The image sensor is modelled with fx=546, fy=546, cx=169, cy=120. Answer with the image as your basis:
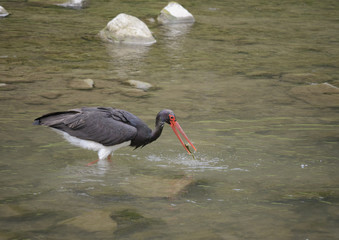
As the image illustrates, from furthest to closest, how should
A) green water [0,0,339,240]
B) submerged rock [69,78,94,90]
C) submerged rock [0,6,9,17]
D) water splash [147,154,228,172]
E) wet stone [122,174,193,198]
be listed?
submerged rock [0,6,9,17] → submerged rock [69,78,94,90] → water splash [147,154,228,172] → wet stone [122,174,193,198] → green water [0,0,339,240]

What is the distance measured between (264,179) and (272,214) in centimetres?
91

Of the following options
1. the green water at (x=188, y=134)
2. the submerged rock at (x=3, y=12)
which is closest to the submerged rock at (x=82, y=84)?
the green water at (x=188, y=134)

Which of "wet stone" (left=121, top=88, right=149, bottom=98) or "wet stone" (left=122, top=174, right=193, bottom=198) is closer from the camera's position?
"wet stone" (left=122, top=174, right=193, bottom=198)

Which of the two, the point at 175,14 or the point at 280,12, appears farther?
the point at 280,12

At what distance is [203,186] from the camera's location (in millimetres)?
5387

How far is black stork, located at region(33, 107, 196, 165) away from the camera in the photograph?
604 cm

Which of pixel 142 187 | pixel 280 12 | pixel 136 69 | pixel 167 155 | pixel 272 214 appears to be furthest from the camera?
pixel 280 12

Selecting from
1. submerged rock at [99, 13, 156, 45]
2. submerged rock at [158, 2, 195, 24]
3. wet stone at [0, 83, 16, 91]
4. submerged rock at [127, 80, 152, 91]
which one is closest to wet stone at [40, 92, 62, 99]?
wet stone at [0, 83, 16, 91]

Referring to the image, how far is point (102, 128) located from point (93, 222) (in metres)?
1.79

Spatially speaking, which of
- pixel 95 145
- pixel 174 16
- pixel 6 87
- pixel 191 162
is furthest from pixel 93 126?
pixel 174 16

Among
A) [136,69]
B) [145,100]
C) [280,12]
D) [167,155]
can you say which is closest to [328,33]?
[280,12]

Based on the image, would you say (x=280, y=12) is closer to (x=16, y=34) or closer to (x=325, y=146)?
(x=16, y=34)

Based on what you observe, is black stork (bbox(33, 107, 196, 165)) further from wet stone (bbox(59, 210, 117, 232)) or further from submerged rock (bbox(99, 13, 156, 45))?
submerged rock (bbox(99, 13, 156, 45))

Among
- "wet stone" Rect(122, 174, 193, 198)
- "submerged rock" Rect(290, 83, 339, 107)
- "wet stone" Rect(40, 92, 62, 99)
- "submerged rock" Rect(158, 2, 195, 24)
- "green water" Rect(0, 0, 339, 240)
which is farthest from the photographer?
"submerged rock" Rect(158, 2, 195, 24)
